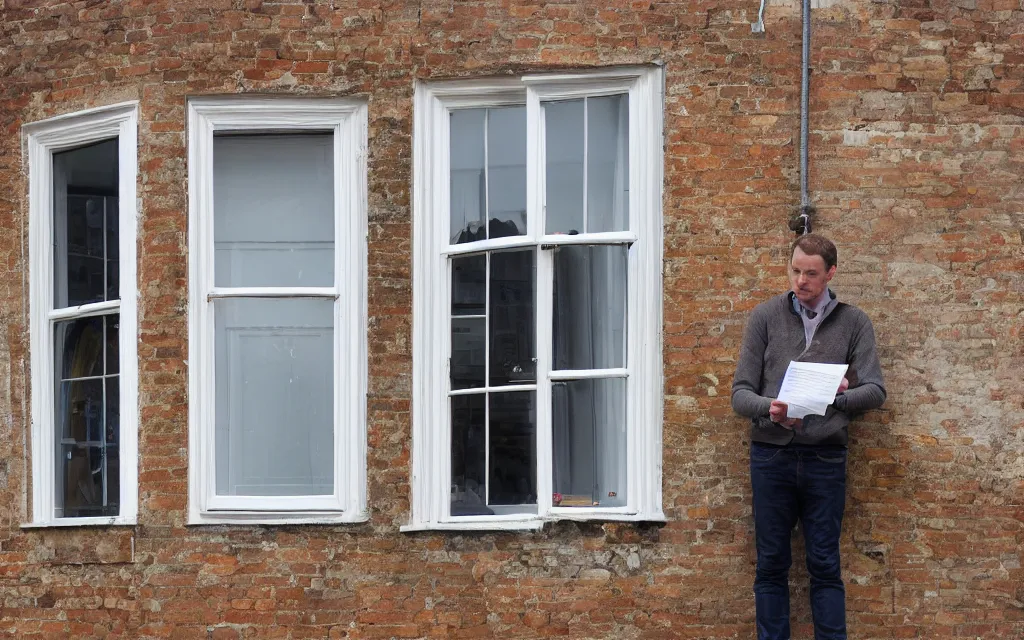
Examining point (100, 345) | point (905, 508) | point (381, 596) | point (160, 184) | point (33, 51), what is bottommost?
point (381, 596)

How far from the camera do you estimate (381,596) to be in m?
8.08

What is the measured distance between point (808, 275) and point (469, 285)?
1978mm

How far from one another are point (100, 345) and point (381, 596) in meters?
2.33

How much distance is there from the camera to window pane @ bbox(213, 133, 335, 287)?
334 inches

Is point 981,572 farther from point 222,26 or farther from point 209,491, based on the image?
point 222,26

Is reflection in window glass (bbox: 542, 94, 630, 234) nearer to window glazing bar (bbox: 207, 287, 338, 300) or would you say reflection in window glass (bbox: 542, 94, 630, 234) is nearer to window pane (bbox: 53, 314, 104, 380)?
window glazing bar (bbox: 207, 287, 338, 300)

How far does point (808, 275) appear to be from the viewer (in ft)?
24.1

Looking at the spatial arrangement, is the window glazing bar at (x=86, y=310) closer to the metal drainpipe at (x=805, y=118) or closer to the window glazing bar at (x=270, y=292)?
the window glazing bar at (x=270, y=292)

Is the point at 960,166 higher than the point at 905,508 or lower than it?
higher

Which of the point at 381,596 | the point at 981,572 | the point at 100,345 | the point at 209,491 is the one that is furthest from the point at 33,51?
the point at 981,572

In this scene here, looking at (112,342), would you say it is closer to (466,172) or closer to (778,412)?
(466,172)

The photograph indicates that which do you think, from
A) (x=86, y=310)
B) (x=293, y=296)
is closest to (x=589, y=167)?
(x=293, y=296)

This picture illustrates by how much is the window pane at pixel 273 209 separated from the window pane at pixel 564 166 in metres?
1.28

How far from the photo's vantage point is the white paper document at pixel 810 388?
7.20 metres
